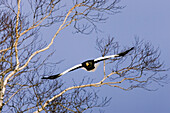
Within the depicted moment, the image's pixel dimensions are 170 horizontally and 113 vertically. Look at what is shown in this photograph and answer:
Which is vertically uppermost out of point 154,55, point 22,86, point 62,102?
point 154,55

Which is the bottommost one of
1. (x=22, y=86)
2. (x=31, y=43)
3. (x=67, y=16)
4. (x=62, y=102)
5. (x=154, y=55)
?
(x=62, y=102)

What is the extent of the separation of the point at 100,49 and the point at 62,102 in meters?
1.96

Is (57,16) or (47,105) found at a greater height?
(57,16)

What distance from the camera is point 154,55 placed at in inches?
314

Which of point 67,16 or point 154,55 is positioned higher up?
point 67,16

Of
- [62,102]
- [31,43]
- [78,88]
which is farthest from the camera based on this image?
[31,43]

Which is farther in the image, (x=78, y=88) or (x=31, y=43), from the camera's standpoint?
(x=31, y=43)

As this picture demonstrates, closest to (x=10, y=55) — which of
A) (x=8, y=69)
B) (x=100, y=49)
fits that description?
(x=8, y=69)

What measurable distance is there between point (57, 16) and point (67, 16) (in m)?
0.40

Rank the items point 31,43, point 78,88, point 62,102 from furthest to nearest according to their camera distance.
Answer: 1. point 31,43
2. point 62,102
3. point 78,88

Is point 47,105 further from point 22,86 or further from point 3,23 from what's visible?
point 3,23

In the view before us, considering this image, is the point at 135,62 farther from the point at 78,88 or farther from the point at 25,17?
the point at 25,17

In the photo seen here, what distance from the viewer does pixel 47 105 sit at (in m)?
7.17

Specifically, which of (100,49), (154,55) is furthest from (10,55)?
(154,55)
